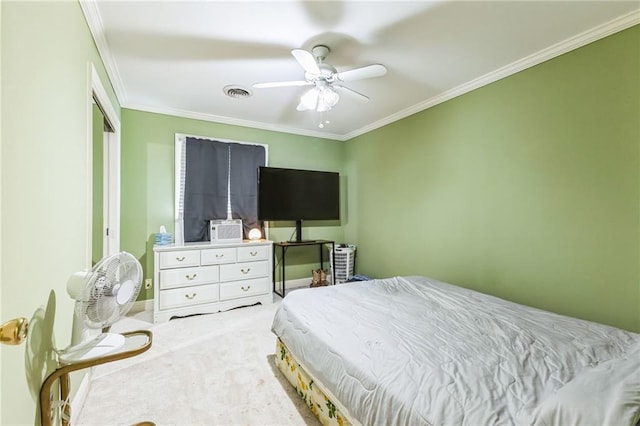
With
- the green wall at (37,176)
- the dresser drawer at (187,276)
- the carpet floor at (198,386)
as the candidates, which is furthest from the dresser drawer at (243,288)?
the green wall at (37,176)

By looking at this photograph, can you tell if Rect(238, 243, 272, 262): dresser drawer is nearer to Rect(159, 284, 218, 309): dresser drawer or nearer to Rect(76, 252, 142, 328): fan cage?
Rect(159, 284, 218, 309): dresser drawer

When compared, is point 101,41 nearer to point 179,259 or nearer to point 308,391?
point 179,259

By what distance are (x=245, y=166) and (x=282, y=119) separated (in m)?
0.78

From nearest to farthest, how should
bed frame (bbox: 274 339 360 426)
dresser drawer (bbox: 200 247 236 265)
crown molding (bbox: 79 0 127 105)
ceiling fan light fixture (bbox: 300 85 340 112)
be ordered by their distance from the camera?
1. bed frame (bbox: 274 339 360 426)
2. crown molding (bbox: 79 0 127 105)
3. ceiling fan light fixture (bbox: 300 85 340 112)
4. dresser drawer (bbox: 200 247 236 265)

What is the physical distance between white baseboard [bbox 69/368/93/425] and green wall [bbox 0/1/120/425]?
4.3 inches

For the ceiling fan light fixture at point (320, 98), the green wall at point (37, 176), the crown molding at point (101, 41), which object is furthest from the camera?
the ceiling fan light fixture at point (320, 98)

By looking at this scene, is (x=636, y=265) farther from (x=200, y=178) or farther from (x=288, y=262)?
(x=200, y=178)

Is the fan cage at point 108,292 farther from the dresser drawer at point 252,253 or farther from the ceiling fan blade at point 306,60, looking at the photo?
the dresser drawer at point 252,253

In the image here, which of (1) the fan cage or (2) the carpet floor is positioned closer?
(1) the fan cage

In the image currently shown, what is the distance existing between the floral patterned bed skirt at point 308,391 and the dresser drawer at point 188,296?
4.66 feet

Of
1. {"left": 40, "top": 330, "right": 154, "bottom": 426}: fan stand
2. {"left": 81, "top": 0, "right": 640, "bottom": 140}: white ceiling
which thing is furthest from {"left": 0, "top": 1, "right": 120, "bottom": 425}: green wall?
{"left": 81, "top": 0, "right": 640, "bottom": 140}: white ceiling

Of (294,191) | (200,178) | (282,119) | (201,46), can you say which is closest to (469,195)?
(294,191)

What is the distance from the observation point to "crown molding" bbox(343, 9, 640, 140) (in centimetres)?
188

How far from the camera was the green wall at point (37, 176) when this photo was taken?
899mm
